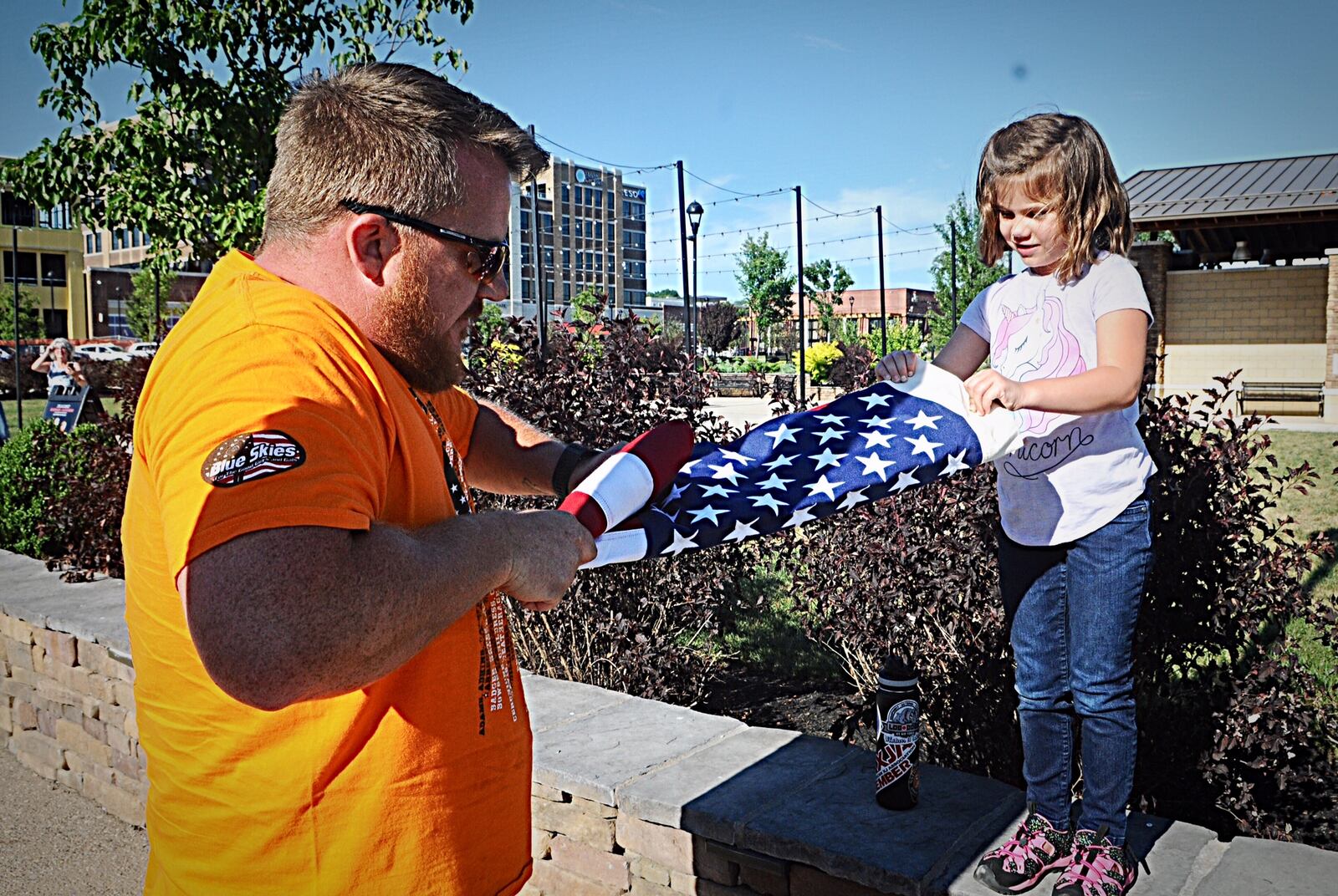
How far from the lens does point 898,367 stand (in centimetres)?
284

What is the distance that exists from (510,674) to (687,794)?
1247mm

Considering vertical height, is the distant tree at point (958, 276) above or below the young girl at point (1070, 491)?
above

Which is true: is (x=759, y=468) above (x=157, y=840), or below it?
above

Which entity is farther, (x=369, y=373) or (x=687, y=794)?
(x=687, y=794)

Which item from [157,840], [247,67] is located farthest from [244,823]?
[247,67]

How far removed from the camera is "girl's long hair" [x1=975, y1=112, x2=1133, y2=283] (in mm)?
2488

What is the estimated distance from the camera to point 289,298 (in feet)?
4.95

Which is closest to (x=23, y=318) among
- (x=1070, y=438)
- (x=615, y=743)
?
(x=615, y=743)

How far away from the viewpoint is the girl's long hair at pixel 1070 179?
249cm

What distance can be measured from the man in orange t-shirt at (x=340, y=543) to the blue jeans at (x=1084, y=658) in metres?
1.28

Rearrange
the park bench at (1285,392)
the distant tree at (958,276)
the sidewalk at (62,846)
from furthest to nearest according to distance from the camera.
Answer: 1. the distant tree at (958,276)
2. the park bench at (1285,392)
3. the sidewalk at (62,846)

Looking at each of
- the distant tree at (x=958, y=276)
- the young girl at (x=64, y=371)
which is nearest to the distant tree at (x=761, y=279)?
the distant tree at (x=958, y=276)

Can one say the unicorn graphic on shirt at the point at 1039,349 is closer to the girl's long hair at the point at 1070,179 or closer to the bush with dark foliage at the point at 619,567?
the girl's long hair at the point at 1070,179

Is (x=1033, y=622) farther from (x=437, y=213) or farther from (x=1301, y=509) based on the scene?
(x=1301, y=509)
